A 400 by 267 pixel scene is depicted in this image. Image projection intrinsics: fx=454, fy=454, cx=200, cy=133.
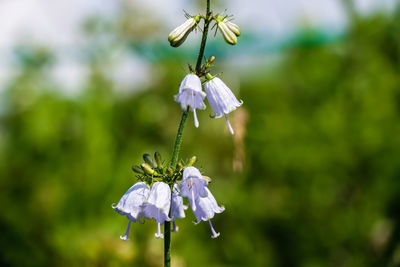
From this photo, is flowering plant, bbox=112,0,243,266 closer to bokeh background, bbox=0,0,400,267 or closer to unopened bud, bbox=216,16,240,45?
unopened bud, bbox=216,16,240,45

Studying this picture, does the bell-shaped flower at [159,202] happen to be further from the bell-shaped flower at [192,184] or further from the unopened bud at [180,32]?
the unopened bud at [180,32]

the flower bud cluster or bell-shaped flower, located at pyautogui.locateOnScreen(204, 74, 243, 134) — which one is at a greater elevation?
the flower bud cluster

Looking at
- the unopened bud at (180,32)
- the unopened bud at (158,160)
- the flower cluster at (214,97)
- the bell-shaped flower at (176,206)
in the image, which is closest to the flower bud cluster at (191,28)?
the unopened bud at (180,32)

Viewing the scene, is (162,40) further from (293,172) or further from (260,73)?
(293,172)


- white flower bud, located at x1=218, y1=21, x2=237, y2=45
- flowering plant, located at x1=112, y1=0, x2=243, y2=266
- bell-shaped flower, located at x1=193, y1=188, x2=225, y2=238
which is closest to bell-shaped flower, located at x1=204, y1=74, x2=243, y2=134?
flowering plant, located at x1=112, y1=0, x2=243, y2=266

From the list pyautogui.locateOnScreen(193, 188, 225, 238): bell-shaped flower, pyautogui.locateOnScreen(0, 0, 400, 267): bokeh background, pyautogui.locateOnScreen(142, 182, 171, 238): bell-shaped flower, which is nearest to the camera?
pyautogui.locateOnScreen(142, 182, 171, 238): bell-shaped flower

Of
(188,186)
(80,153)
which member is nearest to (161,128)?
(80,153)

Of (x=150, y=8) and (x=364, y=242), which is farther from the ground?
(x=150, y=8)

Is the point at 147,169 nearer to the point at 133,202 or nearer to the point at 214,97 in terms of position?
the point at 133,202
